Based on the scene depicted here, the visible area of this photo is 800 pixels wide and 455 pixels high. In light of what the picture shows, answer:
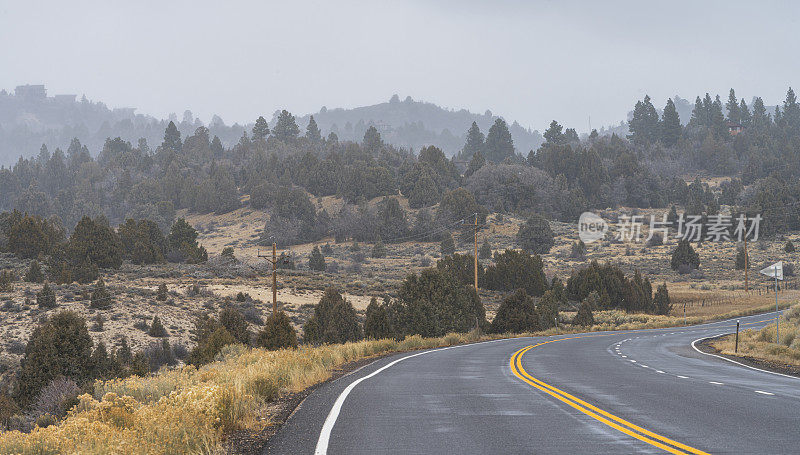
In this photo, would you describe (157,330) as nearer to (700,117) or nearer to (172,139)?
(172,139)

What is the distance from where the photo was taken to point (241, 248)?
10381 cm

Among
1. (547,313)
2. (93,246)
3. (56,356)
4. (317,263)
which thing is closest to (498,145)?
(317,263)

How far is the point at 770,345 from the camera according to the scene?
74.9 ft

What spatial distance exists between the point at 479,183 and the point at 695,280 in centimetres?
4391

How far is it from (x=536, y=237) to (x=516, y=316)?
5159cm

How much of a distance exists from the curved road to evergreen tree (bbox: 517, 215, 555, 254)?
79565 mm

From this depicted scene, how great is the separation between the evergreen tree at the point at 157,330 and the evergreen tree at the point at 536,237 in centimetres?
5988

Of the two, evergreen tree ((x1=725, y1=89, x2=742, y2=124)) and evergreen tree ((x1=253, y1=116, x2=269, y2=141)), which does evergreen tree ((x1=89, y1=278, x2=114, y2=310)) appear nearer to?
evergreen tree ((x1=253, y1=116, x2=269, y2=141))

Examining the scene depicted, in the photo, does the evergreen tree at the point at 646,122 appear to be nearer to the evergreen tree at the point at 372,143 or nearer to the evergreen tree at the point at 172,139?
the evergreen tree at the point at 372,143

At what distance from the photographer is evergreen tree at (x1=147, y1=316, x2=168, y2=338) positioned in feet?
151

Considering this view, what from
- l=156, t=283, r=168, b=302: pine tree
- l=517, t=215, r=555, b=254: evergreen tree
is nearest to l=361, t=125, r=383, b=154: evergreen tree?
l=517, t=215, r=555, b=254: evergreen tree

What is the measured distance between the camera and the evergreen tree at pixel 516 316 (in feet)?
152

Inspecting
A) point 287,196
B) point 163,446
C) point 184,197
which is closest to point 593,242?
point 287,196

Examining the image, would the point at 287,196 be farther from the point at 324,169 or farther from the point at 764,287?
the point at 764,287
